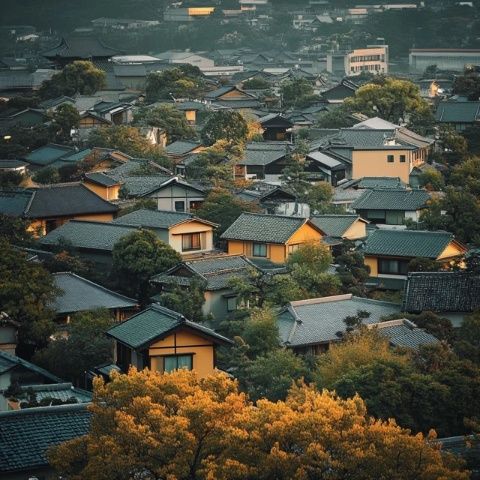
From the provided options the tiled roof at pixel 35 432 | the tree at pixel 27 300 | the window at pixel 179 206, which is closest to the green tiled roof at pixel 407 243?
the window at pixel 179 206

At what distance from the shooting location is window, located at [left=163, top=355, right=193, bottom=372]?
17141 mm

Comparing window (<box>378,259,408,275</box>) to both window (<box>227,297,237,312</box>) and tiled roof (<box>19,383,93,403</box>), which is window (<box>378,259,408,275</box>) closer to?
window (<box>227,297,237,312</box>)

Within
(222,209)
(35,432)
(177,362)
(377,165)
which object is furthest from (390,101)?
(35,432)

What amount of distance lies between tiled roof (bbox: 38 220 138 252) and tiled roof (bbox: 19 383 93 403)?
8.47 metres

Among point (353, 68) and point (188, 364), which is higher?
point (188, 364)

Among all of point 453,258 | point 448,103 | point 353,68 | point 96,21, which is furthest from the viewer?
point 96,21

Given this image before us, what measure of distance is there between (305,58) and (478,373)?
61.8m

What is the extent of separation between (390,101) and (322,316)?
22826 millimetres

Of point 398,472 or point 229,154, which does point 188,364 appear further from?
point 229,154

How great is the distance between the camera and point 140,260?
23.0m

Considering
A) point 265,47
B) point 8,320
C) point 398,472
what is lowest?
point 265,47

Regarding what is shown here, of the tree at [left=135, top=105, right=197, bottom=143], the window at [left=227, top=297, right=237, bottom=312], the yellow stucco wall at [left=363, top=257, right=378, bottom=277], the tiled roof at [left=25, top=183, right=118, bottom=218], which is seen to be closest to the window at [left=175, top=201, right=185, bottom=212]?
the tiled roof at [left=25, top=183, right=118, bottom=218]

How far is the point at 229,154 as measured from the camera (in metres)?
34.8

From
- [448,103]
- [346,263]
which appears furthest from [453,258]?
[448,103]
